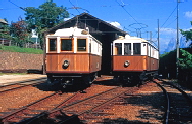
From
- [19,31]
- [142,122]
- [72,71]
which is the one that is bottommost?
[142,122]

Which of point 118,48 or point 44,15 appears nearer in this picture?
point 118,48

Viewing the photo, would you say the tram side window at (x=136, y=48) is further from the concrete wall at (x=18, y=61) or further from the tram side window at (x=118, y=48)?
the concrete wall at (x=18, y=61)

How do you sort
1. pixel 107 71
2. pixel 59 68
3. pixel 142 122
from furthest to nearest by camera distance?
pixel 107 71 → pixel 59 68 → pixel 142 122

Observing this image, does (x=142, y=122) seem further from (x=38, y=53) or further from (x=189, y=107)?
(x=38, y=53)

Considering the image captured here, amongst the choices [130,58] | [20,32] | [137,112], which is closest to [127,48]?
[130,58]

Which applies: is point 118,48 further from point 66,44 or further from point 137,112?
point 137,112

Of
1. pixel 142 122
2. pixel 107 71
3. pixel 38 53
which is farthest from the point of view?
pixel 38 53

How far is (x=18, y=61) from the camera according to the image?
39.0 metres

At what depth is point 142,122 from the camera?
7145 mm

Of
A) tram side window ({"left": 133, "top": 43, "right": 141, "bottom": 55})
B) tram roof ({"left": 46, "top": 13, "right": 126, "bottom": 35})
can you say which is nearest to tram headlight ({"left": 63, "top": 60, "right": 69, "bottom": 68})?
tram side window ({"left": 133, "top": 43, "right": 141, "bottom": 55})

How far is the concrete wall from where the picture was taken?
114 ft

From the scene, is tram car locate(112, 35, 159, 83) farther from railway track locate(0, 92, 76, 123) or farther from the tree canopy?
the tree canopy

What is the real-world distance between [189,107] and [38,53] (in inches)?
1583

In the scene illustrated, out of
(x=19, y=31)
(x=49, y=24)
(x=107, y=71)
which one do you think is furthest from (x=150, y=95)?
(x=49, y=24)
